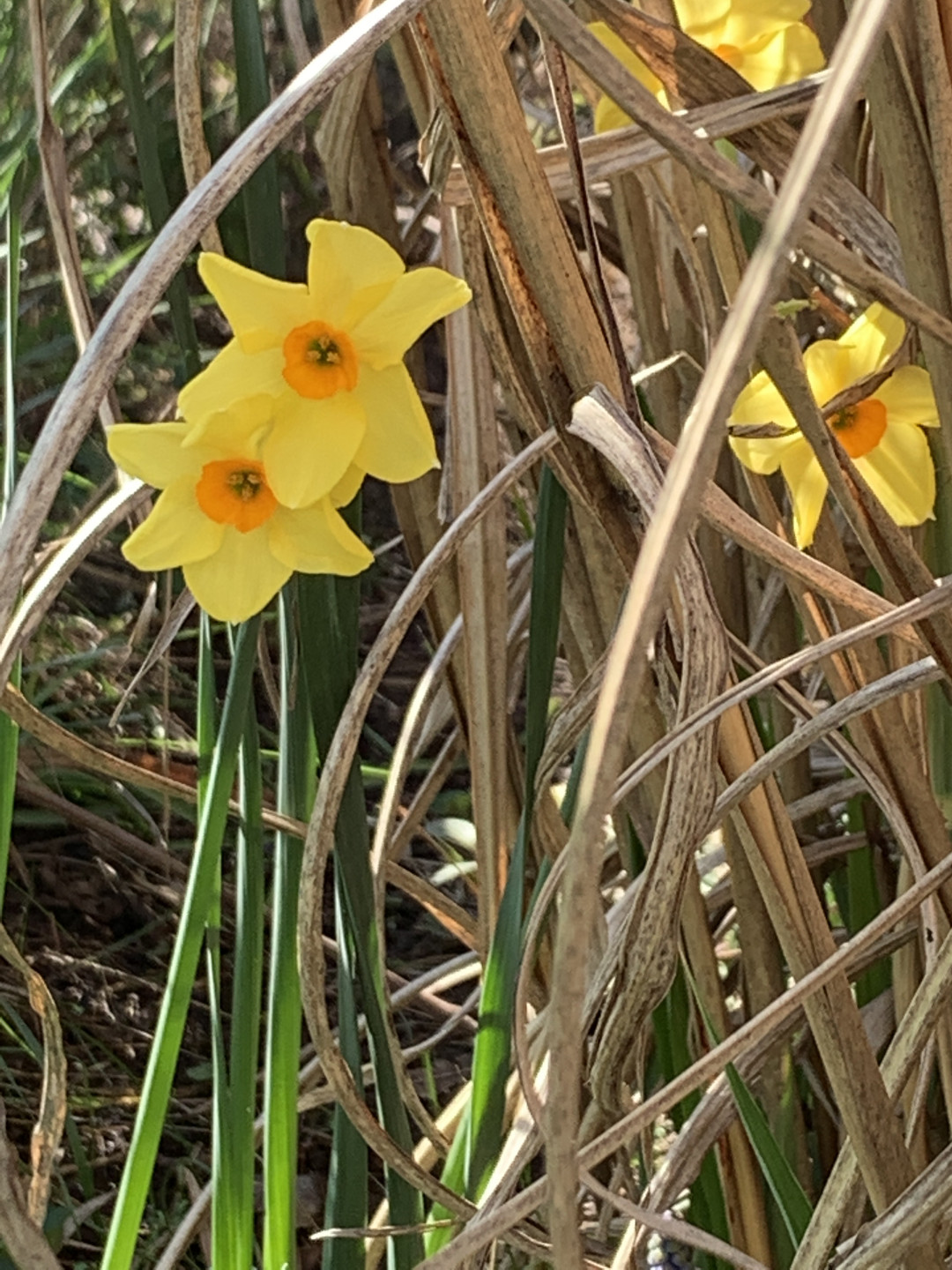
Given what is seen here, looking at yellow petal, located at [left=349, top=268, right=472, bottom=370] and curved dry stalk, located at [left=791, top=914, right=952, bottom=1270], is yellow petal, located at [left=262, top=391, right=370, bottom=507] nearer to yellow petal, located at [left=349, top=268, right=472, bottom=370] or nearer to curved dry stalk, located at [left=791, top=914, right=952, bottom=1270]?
yellow petal, located at [left=349, top=268, right=472, bottom=370]

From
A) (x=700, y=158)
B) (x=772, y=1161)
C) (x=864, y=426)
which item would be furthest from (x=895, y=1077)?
(x=700, y=158)

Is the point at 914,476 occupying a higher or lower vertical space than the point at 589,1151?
higher

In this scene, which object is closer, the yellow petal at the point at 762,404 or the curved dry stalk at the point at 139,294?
the curved dry stalk at the point at 139,294

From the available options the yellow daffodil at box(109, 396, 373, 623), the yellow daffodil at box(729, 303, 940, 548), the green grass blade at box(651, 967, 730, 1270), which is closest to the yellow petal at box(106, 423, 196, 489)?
the yellow daffodil at box(109, 396, 373, 623)

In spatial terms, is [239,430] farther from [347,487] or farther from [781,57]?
[781,57]

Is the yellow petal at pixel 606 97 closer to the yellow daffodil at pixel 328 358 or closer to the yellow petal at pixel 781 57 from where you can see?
the yellow petal at pixel 781 57

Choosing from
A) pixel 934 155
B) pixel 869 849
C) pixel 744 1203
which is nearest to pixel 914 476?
pixel 934 155

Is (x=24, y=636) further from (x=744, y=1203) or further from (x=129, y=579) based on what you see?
(x=129, y=579)

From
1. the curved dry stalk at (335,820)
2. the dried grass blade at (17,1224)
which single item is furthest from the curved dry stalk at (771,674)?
the dried grass blade at (17,1224)
